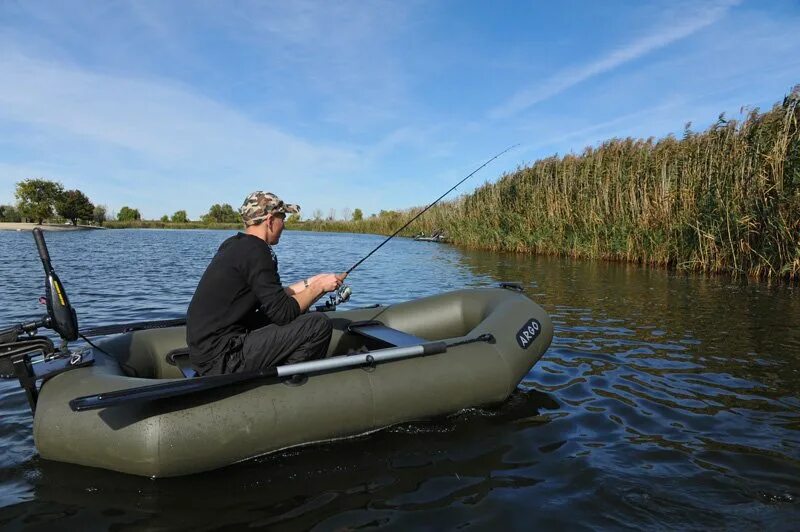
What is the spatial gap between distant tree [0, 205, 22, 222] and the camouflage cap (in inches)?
2900

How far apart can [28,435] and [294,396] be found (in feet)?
6.37

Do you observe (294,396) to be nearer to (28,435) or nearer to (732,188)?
(28,435)

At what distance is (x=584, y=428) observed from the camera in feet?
12.7

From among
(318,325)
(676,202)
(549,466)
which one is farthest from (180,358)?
(676,202)

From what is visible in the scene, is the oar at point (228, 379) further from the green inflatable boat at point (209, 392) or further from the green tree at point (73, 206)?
the green tree at point (73, 206)

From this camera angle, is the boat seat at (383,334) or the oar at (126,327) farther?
the boat seat at (383,334)

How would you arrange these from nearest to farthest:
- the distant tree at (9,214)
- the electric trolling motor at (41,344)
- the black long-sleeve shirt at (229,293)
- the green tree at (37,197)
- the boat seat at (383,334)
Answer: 1. the electric trolling motor at (41,344)
2. the black long-sleeve shirt at (229,293)
3. the boat seat at (383,334)
4. the green tree at (37,197)
5. the distant tree at (9,214)

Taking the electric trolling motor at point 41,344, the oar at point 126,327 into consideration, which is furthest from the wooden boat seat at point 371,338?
the electric trolling motor at point 41,344

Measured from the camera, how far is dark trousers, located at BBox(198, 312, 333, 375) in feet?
11.7

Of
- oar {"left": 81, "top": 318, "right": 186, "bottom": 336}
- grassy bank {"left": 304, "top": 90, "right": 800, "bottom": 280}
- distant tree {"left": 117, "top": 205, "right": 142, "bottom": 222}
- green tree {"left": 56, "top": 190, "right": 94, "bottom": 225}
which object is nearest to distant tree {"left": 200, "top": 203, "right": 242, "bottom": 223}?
distant tree {"left": 117, "top": 205, "right": 142, "bottom": 222}

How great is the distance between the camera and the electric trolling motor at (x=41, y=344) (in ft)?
10.6

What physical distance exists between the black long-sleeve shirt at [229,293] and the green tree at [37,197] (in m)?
64.9

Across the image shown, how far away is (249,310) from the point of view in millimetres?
3658

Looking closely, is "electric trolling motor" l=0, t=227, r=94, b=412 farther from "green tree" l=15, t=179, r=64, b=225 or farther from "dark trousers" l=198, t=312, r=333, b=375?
"green tree" l=15, t=179, r=64, b=225
